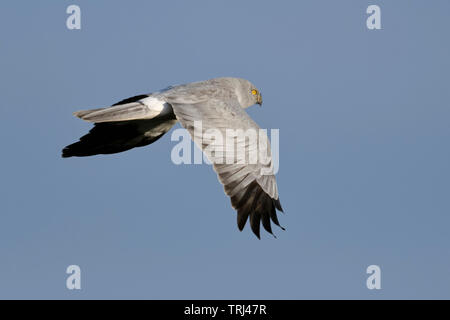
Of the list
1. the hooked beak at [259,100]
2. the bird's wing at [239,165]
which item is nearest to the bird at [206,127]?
the bird's wing at [239,165]

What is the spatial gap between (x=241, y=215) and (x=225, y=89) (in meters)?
2.90

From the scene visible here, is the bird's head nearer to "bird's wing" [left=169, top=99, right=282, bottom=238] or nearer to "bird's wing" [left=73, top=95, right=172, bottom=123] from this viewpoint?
"bird's wing" [left=73, top=95, right=172, bottom=123]

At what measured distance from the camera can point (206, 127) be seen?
12.3 meters

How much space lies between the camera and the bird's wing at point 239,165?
1180 cm

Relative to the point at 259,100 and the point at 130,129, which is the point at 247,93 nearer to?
the point at 259,100

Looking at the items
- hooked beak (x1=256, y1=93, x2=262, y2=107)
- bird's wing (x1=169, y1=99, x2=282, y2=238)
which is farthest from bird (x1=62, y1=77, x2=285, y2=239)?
hooked beak (x1=256, y1=93, x2=262, y2=107)

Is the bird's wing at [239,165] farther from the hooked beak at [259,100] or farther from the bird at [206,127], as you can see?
the hooked beak at [259,100]

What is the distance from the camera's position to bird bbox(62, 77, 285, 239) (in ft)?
39.0

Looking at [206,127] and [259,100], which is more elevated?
[259,100]

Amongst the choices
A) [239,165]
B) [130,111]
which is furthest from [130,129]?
[239,165]

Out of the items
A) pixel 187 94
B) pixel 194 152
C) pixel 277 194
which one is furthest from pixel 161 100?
pixel 277 194

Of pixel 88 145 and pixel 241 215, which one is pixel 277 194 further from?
pixel 88 145

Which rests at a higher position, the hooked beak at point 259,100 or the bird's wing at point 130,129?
the hooked beak at point 259,100

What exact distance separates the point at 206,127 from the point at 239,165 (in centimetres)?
78
